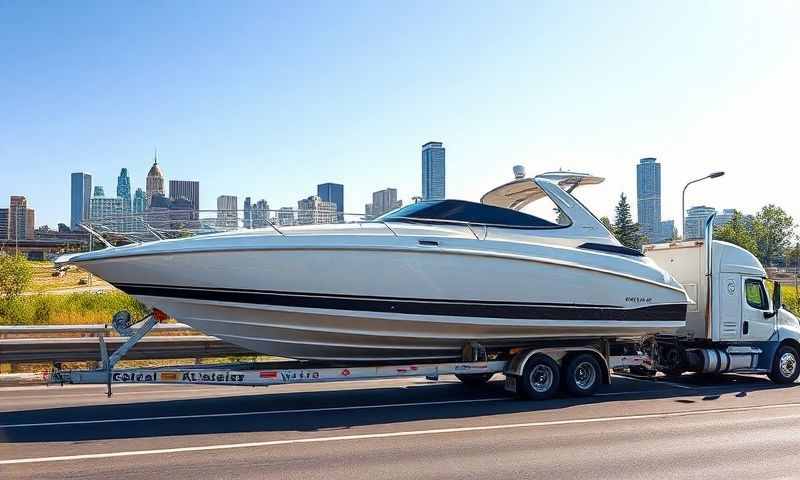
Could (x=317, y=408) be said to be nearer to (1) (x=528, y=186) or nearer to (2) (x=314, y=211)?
(2) (x=314, y=211)

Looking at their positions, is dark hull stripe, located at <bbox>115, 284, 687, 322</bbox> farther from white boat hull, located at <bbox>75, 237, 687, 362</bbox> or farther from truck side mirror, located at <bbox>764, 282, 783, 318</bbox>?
truck side mirror, located at <bbox>764, 282, 783, 318</bbox>

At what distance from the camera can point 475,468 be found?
630 cm

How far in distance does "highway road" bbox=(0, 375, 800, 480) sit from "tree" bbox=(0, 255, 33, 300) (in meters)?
14.3

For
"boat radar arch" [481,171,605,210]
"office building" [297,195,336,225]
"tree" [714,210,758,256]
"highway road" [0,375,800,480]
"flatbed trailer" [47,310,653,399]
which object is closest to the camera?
"highway road" [0,375,800,480]

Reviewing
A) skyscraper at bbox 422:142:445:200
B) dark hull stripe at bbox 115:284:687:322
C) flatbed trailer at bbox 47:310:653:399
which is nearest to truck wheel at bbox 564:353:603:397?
flatbed trailer at bbox 47:310:653:399

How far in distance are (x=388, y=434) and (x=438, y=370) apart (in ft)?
6.67

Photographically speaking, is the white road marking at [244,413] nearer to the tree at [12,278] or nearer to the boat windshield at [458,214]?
the boat windshield at [458,214]

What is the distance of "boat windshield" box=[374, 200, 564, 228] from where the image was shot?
399 inches

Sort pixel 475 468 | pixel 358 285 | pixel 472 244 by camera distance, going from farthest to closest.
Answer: pixel 472 244 → pixel 358 285 → pixel 475 468

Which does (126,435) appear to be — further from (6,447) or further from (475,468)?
(475,468)

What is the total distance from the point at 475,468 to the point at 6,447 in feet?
15.8

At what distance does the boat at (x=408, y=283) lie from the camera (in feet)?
28.1

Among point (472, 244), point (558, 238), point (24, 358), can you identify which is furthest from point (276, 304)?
point (24, 358)

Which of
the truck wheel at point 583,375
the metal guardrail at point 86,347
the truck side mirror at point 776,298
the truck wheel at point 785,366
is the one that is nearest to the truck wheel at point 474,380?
the truck wheel at point 583,375
